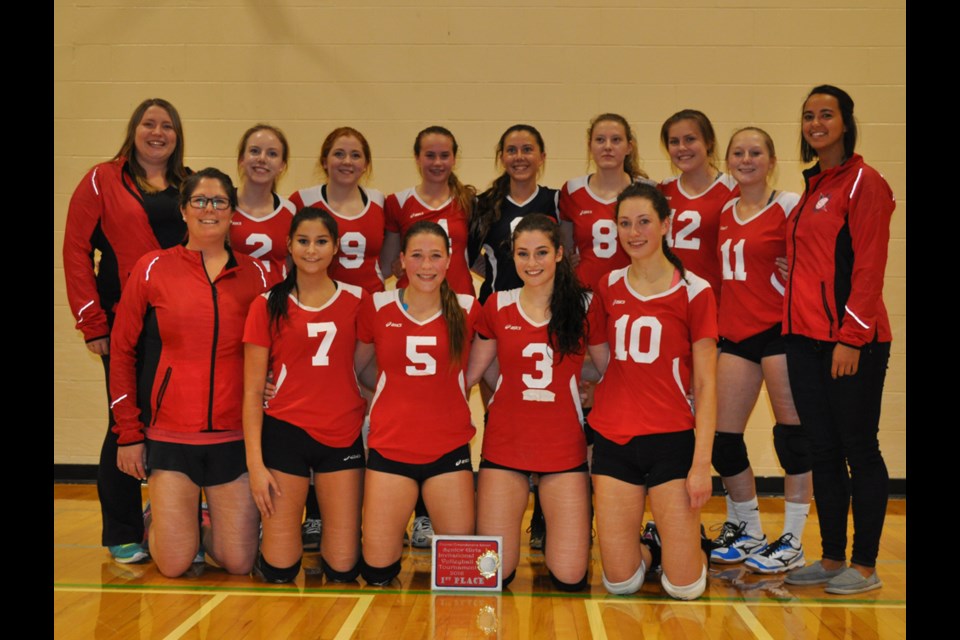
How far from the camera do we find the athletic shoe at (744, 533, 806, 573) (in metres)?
4.11

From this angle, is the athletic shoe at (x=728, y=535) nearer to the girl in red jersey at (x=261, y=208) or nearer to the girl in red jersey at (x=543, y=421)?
the girl in red jersey at (x=543, y=421)

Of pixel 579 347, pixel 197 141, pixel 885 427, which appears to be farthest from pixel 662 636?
pixel 197 141

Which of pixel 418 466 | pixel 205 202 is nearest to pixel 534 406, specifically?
pixel 418 466

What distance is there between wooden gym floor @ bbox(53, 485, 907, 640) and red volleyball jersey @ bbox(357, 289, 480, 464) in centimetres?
63

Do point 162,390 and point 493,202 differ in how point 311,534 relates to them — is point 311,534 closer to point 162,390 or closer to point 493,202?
point 162,390

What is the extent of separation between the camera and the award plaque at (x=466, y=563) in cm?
370

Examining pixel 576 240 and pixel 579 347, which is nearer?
pixel 579 347

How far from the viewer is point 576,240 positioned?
14.8 feet

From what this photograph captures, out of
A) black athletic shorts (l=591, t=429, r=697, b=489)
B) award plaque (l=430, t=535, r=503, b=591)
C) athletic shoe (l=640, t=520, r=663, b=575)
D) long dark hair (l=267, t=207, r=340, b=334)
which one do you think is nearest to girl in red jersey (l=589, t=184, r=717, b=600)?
black athletic shorts (l=591, t=429, r=697, b=489)

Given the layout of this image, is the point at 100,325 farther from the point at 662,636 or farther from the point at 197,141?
the point at 662,636

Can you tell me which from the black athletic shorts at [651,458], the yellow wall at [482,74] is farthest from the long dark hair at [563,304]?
the yellow wall at [482,74]

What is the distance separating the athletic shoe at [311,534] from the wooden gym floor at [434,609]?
0.34 m

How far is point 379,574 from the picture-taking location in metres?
3.82

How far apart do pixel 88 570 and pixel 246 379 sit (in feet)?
4.02
